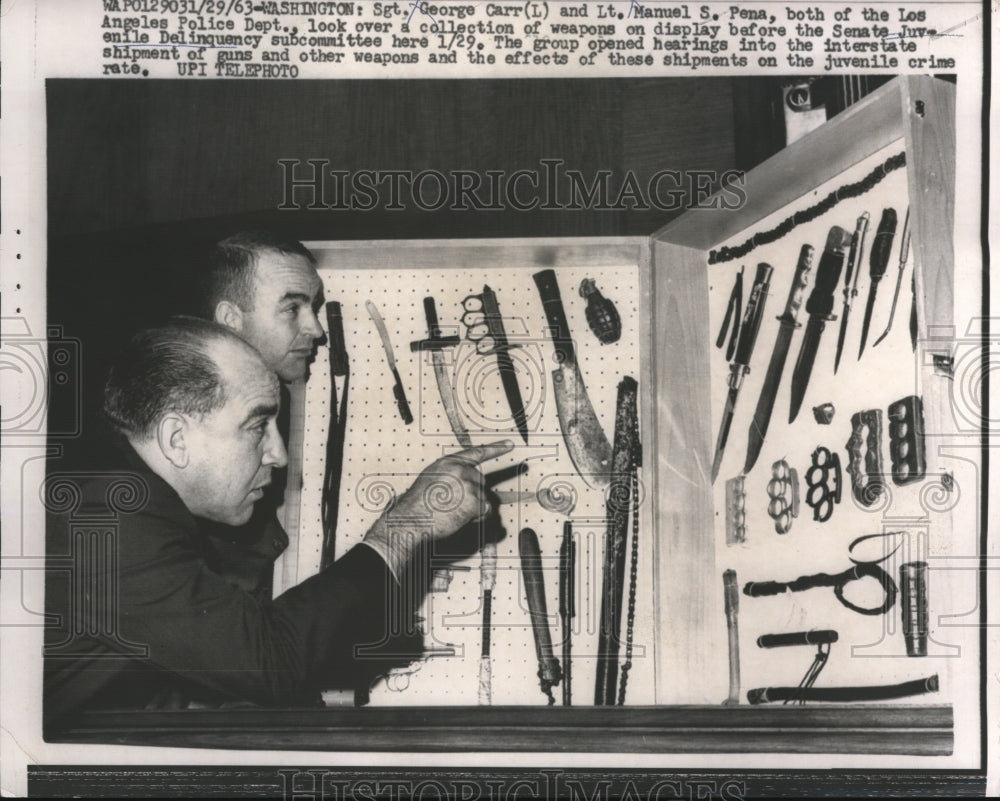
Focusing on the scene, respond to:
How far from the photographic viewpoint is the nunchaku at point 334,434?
1.26 metres

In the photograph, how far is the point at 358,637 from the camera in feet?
4.07

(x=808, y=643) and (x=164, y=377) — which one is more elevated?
(x=164, y=377)

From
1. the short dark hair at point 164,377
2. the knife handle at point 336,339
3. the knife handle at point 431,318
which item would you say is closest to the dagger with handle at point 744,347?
the knife handle at point 431,318

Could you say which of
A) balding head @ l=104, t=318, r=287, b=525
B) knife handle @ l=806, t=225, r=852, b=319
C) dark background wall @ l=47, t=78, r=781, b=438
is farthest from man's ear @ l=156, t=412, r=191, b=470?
knife handle @ l=806, t=225, r=852, b=319

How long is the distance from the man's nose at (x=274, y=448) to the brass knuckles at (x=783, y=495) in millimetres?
570

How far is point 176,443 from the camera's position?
4.09ft

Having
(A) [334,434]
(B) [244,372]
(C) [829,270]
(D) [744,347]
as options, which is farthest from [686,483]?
(B) [244,372]

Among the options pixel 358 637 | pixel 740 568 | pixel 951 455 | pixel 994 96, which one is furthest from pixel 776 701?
pixel 994 96

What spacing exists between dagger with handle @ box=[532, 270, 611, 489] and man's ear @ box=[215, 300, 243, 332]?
1.18ft

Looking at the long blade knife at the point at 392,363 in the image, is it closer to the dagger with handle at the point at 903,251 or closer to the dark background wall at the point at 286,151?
the dark background wall at the point at 286,151

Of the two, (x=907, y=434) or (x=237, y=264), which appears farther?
(x=237, y=264)

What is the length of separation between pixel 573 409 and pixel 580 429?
3 cm

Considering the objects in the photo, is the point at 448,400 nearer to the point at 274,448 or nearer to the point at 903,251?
the point at 274,448

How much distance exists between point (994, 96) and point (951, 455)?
437 mm
